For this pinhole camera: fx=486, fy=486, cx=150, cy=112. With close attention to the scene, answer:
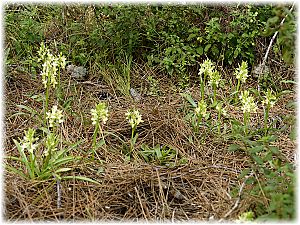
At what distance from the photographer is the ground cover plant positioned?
2.94 m

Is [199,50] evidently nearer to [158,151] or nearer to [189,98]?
[189,98]

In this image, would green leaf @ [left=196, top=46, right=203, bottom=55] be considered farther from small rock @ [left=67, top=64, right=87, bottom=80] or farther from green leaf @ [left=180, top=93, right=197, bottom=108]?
small rock @ [left=67, top=64, right=87, bottom=80]

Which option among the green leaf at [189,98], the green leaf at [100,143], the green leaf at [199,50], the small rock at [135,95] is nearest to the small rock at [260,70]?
the green leaf at [199,50]

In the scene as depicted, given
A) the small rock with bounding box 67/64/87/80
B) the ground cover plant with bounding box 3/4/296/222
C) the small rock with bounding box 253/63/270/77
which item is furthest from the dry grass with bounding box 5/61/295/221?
the small rock with bounding box 253/63/270/77

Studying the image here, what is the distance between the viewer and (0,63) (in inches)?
170

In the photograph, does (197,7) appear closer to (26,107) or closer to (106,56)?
(106,56)

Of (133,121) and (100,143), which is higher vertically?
(133,121)

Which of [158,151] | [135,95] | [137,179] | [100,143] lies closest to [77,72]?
[135,95]

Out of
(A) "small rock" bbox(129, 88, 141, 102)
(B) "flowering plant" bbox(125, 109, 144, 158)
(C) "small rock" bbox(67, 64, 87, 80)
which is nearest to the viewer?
(B) "flowering plant" bbox(125, 109, 144, 158)

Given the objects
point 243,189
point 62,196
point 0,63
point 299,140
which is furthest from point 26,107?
point 299,140

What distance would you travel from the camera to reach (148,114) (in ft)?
12.8

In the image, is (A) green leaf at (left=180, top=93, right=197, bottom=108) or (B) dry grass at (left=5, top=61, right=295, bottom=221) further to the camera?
(A) green leaf at (left=180, top=93, right=197, bottom=108)

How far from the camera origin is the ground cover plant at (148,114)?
294 centimetres

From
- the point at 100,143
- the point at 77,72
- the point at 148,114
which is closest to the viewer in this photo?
the point at 100,143
